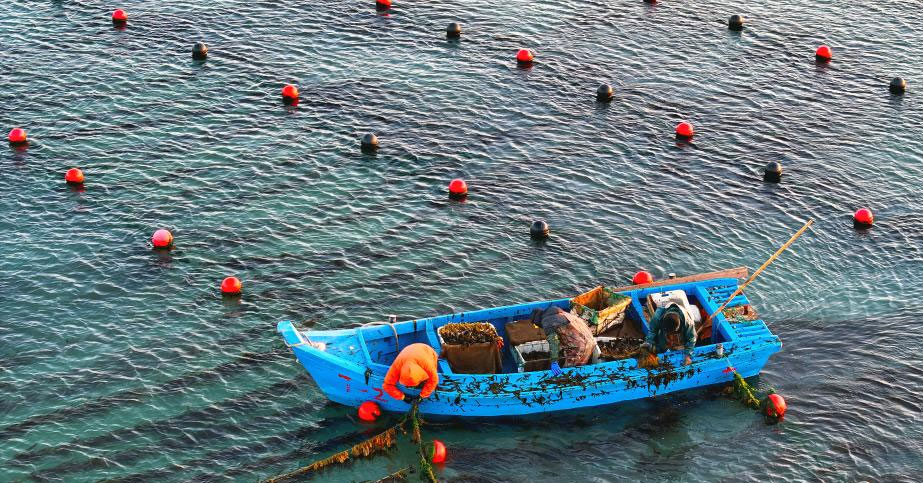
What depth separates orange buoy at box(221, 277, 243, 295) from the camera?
30859 millimetres

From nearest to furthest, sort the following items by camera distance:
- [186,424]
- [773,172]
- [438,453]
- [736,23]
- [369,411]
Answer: [438,453] < [186,424] < [369,411] < [773,172] < [736,23]

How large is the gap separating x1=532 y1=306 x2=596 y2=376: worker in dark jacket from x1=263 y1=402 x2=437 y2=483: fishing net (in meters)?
3.70

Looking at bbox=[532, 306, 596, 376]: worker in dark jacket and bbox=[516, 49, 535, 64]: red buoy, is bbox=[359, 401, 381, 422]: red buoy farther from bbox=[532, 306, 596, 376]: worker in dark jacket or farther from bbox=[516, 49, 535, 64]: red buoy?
bbox=[516, 49, 535, 64]: red buoy

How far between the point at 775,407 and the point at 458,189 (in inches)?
523

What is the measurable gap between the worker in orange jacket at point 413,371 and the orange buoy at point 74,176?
624 inches

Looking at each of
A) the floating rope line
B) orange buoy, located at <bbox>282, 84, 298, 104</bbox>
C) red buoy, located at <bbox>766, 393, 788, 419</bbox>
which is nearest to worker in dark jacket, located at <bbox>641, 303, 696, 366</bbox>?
red buoy, located at <bbox>766, 393, 788, 419</bbox>

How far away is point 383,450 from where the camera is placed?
25719 millimetres

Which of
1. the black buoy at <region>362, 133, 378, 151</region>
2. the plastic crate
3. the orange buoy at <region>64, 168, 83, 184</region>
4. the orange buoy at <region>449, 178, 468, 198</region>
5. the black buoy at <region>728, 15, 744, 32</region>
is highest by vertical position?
the black buoy at <region>728, 15, 744, 32</region>

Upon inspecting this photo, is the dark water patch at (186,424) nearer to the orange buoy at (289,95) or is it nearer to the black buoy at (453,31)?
the orange buoy at (289,95)

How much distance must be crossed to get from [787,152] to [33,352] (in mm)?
26889

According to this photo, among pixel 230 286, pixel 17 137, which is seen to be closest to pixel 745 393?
pixel 230 286

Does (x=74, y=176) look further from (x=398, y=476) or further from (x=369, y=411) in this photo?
(x=398, y=476)

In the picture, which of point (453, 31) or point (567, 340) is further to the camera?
point (453, 31)

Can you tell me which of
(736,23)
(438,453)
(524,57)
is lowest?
(438,453)
